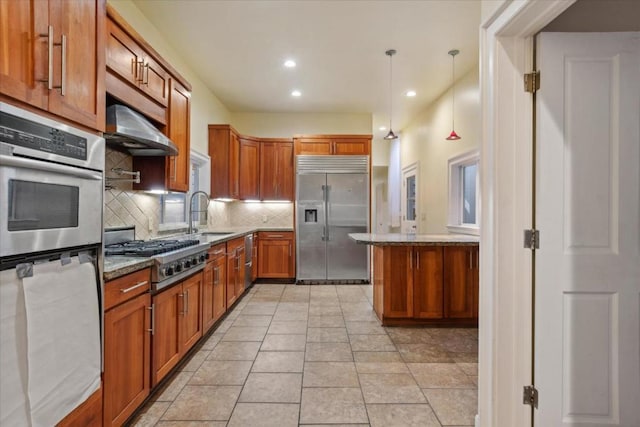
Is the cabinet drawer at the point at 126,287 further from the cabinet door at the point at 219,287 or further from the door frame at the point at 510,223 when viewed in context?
the door frame at the point at 510,223

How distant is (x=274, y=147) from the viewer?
5.59 meters

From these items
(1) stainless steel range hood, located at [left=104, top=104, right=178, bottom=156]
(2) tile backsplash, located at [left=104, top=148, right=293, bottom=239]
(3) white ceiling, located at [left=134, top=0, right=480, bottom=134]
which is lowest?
(2) tile backsplash, located at [left=104, top=148, right=293, bottom=239]

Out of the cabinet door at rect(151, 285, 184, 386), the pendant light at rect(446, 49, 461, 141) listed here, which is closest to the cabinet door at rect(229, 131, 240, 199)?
the cabinet door at rect(151, 285, 184, 386)

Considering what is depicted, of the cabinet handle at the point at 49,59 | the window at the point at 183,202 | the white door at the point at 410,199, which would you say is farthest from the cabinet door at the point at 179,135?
the white door at the point at 410,199

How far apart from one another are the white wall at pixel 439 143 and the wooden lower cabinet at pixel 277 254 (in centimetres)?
243

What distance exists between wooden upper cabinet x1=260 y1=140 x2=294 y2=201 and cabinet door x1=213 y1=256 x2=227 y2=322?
2233 mm

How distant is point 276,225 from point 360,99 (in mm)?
2600

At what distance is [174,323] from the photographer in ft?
7.46

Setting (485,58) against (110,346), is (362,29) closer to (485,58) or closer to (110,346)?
(485,58)

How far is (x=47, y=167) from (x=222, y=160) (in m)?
3.87

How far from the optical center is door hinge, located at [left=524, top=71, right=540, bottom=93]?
152 cm

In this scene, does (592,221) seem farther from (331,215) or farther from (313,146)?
(313,146)

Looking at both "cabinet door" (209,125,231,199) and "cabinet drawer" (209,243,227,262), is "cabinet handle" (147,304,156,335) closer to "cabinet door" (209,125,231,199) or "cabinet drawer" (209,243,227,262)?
"cabinet drawer" (209,243,227,262)

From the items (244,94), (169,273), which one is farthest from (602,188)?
(244,94)
